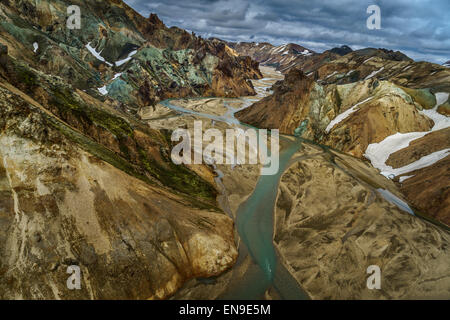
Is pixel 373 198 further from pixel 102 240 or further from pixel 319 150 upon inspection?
pixel 102 240

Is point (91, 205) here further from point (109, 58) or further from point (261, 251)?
point (109, 58)

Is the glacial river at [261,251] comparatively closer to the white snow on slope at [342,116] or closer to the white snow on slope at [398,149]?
the white snow on slope at [398,149]

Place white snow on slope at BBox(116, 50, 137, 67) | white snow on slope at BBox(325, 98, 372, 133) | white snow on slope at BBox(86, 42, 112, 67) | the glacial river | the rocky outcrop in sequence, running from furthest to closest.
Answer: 1. white snow on slope at BBox(116, 50, 137, 67)
2. white snow on slope at BBox(86, 42, 112, 67)
3. white snow on slope at BBox(325, 98, 372, 133)
4. the glacial river
5. the rocky outcrop

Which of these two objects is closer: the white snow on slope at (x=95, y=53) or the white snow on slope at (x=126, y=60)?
the white snow on slope at (x=95, y=53)

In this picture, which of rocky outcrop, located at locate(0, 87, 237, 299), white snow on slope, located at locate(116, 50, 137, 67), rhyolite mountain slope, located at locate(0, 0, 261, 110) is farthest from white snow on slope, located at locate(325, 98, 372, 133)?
white snow on slope, located at locate(116, 50, 137, 67)

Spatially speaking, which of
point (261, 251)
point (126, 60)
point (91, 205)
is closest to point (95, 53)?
point (126, 60)

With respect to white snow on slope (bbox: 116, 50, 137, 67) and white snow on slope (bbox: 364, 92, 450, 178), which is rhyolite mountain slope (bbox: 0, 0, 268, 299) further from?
white snow on slope (bbox: 116, 50, 137, 67)

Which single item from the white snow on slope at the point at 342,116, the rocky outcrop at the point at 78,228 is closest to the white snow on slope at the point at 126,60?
the white snow on slope at the point at 342,116
